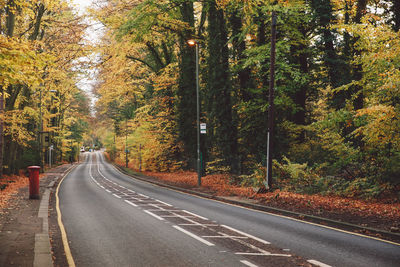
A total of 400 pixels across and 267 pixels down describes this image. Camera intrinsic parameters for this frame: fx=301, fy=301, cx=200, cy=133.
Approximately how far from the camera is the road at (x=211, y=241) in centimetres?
620

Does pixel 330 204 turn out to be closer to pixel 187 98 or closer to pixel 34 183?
pixel 34 183

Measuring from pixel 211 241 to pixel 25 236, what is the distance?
4.83 m

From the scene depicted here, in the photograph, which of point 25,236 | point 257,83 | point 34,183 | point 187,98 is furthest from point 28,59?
point 187,98

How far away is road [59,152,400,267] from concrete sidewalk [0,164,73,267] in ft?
2.19

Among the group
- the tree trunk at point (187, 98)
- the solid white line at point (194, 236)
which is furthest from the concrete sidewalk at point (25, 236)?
the tree trunk at point (187, 98)

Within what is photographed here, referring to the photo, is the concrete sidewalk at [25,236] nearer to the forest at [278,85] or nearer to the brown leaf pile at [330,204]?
the brown leaf pile at [330,204]

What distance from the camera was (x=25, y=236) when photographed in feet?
25.7

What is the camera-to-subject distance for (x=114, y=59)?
27.6 meters

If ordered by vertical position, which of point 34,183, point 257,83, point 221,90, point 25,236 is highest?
point 257,83

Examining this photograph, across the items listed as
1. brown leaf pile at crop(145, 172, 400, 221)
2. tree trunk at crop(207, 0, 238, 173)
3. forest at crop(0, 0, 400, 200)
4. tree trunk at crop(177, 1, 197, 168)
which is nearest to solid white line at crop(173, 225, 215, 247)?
brown leaf pile at crop(145, 172, 400, 221)

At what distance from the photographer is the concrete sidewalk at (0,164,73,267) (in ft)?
19.5

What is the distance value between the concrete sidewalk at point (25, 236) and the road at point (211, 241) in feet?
2.19

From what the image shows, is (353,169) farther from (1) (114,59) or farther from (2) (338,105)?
(1) (114,59)

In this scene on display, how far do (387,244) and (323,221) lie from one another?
2.68m
